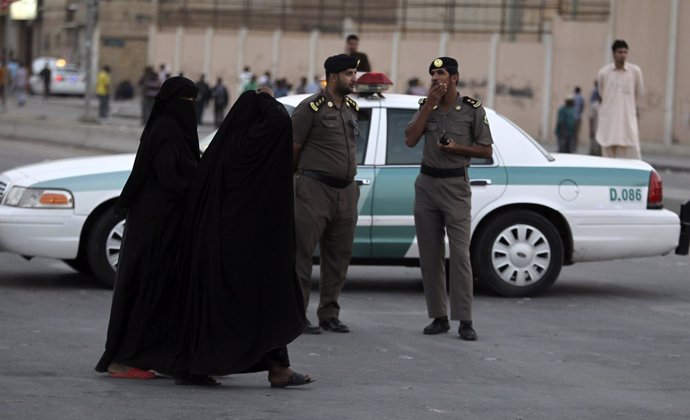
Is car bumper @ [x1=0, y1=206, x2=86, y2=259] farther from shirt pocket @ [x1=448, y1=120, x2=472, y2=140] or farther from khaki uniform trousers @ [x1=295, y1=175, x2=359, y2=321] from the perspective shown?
shirt pocket @ [x1=448, y1=120, x2=472, y2=140]

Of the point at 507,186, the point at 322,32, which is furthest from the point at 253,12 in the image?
the point at 507,186

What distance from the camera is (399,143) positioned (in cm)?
1153

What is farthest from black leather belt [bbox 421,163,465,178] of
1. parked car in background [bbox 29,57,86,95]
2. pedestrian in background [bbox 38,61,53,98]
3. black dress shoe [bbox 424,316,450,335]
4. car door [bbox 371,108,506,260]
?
parked car in background [bbox 29,57,86,95]

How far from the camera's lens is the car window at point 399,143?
37.7ft

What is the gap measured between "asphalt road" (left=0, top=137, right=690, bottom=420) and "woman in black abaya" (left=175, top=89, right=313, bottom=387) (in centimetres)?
21

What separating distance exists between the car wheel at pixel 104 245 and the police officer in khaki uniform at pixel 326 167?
2170 millimetres

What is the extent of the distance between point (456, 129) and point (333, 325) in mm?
1573

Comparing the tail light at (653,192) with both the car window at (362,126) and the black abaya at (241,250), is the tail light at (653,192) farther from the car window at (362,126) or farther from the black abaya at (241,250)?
the black abaya at (241,250)

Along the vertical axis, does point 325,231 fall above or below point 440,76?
below

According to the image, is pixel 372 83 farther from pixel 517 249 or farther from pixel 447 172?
pixel 447 172

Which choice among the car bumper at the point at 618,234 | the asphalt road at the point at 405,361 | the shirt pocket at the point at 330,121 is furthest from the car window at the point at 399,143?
the shirt pocket at the point at 330,121

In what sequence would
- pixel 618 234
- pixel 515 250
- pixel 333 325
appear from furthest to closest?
pixel 618 234
pixel 515 250
pixel 333 325

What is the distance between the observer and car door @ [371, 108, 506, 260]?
11391mm

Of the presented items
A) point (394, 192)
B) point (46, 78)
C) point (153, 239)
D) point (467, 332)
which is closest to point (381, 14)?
point (46, 78)
